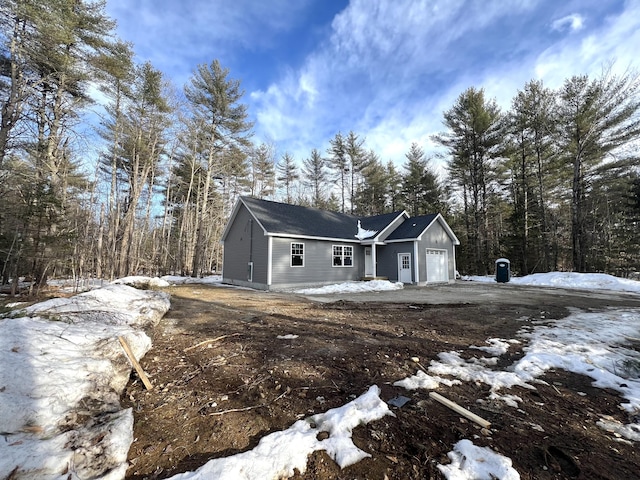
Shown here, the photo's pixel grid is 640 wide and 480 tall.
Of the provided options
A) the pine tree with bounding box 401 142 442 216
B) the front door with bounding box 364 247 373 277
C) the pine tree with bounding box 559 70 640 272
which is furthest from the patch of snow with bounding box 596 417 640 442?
the pine tree with bounding box 401 142 442 216

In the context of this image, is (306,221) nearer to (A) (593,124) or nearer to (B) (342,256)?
(B) (342,256)

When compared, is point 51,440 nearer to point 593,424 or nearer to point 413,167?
point 593,424

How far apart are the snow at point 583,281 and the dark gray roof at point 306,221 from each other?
8796 millimetres

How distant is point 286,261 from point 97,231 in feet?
41.3

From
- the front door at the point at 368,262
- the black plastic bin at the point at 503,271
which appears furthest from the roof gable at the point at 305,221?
the black plastic bin at the point at 503,271

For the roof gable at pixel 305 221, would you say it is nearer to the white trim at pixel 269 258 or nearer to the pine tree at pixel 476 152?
the white trim at pixel 269 258

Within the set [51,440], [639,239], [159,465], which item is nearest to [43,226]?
[51,440]

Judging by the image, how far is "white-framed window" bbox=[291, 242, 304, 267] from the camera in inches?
537

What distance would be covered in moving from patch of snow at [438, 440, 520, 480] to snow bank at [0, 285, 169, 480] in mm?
2198

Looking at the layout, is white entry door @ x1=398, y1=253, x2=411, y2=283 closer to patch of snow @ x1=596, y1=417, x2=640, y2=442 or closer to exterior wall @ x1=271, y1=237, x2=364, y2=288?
exterior wall @ x1=271, y1=237, x2=364, y2=288

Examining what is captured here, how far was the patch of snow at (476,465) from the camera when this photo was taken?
177 centimetres

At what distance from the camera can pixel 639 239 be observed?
17906mm

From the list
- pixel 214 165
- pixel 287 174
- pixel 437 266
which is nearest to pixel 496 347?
pixel 437 266

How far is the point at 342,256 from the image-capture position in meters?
15.5
